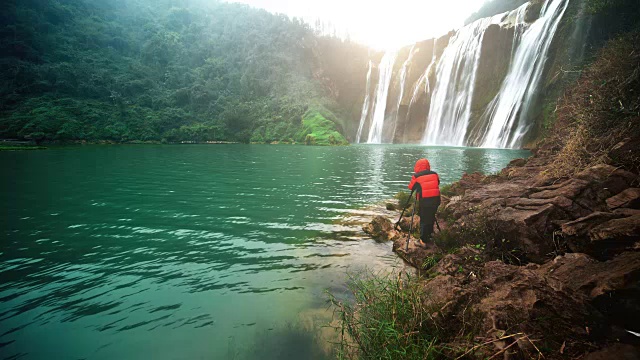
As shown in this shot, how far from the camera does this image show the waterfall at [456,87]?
1695 inches

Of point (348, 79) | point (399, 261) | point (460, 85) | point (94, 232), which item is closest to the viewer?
point (399, 261)

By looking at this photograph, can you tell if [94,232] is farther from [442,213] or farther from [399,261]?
[442,213]

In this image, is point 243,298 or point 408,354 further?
point 243,298

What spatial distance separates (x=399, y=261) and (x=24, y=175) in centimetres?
2466

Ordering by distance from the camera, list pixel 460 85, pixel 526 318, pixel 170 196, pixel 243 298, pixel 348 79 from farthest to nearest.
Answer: pixel 348 79
pixel 460 85
pixel 170 196
pixel 243 298
pixel 526 318

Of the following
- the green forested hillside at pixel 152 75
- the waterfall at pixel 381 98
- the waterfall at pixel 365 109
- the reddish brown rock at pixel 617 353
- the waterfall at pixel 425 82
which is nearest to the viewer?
the reddish brown rock at pixel 617 353

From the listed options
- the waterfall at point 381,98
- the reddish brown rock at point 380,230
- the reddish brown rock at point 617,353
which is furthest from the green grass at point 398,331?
the waterfall at point 381,98

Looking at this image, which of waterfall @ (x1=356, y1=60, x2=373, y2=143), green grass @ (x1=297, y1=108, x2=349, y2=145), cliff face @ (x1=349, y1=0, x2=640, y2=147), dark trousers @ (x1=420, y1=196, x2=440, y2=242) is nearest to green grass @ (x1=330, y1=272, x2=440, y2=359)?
dark trousers @ (x1=420, y1=196, x2=440, y2=242)

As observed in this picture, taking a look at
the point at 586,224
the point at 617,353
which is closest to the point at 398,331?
the point at 617,353

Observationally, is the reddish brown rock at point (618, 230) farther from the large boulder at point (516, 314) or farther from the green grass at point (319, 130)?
the green grass at point (319, 130)

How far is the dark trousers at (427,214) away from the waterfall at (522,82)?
34.2 m

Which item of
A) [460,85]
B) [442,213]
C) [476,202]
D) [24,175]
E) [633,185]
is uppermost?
[460,85]

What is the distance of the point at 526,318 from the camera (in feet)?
8.55

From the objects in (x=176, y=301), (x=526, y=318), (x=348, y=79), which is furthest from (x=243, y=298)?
(x=348, y=79)
